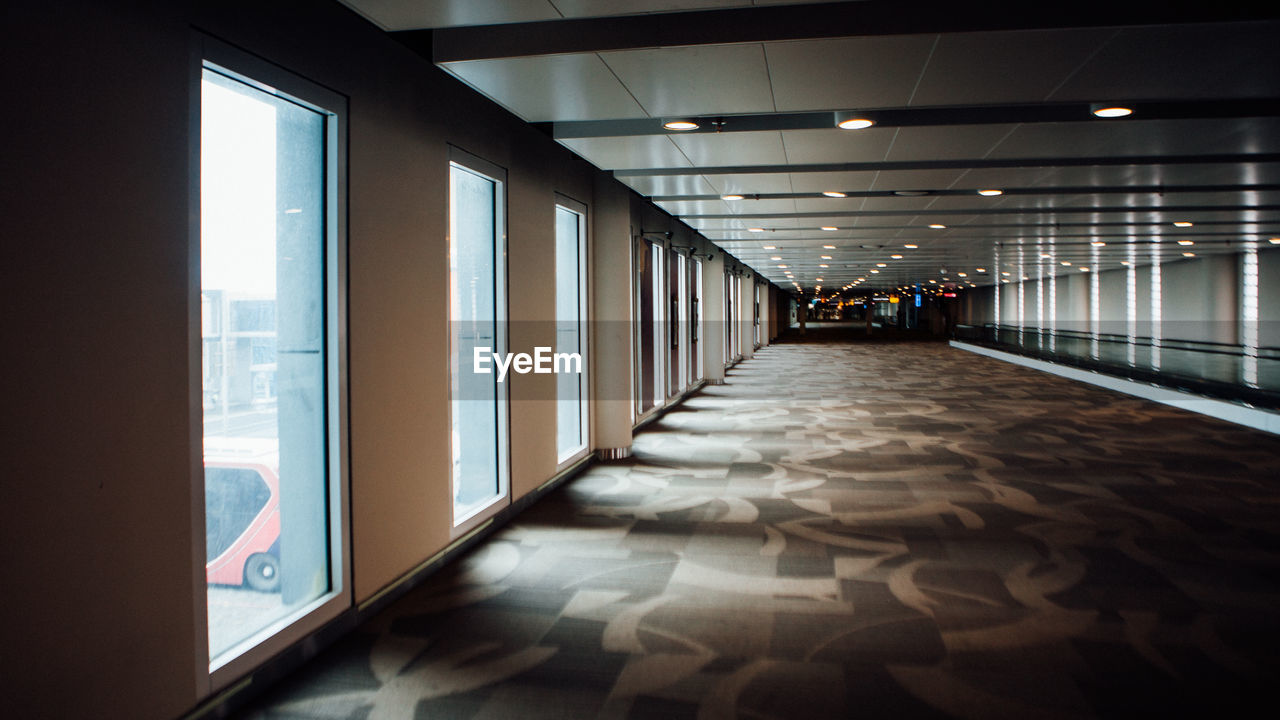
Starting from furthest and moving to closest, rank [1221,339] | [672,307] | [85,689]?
[1221,339]
[672,307]
[85,689]

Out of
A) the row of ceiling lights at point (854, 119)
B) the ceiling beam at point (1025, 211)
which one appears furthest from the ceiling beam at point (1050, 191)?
the row of ceiling lights at point (854, 119)

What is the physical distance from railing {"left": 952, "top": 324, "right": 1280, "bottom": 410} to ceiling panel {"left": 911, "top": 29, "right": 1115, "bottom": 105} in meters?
8.83

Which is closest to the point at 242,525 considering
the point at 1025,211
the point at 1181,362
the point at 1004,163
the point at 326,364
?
the point at 326,364

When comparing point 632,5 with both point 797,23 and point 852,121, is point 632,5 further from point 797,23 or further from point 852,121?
point 852,121

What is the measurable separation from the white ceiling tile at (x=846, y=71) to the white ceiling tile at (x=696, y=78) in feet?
0.40

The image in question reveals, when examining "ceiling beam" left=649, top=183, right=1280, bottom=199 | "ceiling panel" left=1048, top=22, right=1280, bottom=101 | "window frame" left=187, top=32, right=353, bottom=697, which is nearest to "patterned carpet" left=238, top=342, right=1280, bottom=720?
"window frame" left=187, top=32, right=353, bottom=697

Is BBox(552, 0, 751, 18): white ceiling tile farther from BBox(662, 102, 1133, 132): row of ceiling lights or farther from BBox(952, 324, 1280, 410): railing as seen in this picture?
BBox(952, 324, 1280, 410): railing

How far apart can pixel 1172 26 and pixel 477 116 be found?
4.20 meters

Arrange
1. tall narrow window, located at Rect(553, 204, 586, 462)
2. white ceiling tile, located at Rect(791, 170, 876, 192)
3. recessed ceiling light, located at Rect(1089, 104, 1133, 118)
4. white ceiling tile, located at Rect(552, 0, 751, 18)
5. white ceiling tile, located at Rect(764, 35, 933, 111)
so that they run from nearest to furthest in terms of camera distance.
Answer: white ceiling tile, located at Rect(552, 0, 751, 18)
white ceiling tile, located at Rect(764, 35, 933, 111)
recessed ceiling light, located at Rect(1089, 104, 1133, 118)
tall narrow window, located at Rect(553, 204, 586, 462)
white ceiling tile, located at Rect(791, 170, 876, 192)

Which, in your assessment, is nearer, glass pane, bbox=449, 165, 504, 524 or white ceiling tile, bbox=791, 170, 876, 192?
glass pane, bbox=449, 165, 504, 524

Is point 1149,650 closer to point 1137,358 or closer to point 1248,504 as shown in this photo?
point 1248,504

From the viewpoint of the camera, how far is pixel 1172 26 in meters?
3.85

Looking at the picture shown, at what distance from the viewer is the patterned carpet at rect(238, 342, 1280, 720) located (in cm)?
322

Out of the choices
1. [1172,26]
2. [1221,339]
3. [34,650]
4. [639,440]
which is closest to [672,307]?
[639,440]
